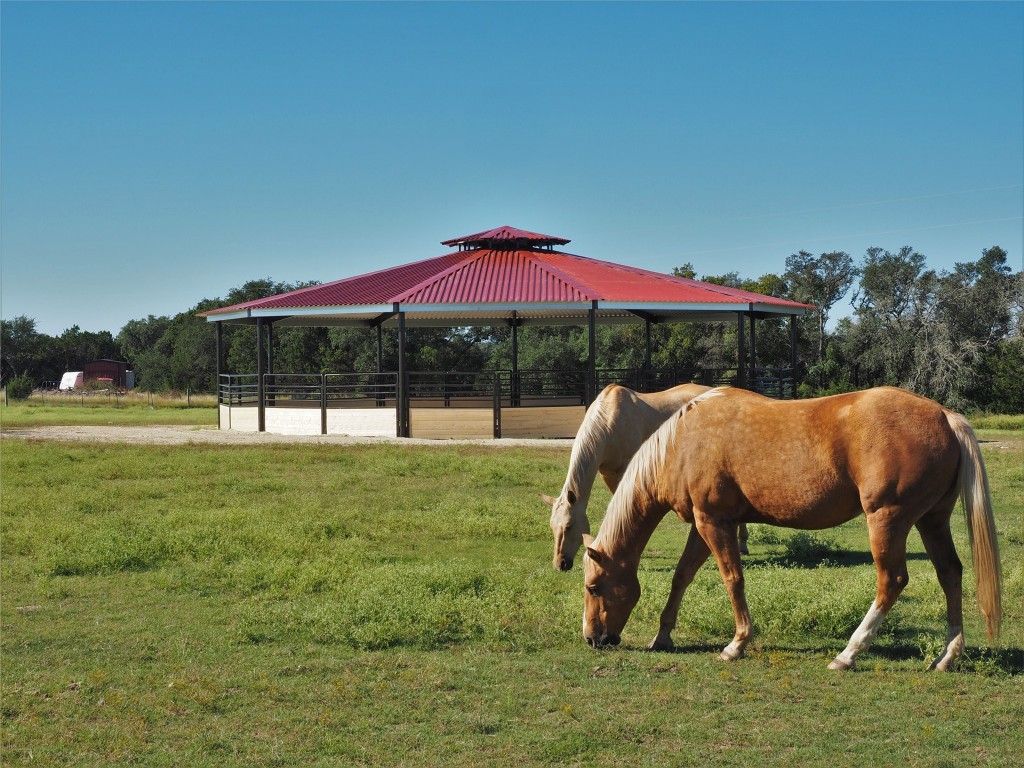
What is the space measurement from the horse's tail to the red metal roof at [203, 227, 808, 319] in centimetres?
1616

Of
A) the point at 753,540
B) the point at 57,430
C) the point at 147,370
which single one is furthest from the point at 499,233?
the point at 147,370

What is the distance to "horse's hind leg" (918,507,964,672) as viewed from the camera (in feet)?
17.7

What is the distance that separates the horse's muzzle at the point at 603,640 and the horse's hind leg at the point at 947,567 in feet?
5.58

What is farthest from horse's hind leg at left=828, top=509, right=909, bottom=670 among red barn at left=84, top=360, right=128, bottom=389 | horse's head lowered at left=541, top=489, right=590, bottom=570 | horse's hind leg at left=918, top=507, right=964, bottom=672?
red barn at left=84, top=360, right=128, bottom=389

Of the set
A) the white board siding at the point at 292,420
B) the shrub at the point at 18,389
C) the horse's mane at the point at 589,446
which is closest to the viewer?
the horse's mane at the point at 589,446

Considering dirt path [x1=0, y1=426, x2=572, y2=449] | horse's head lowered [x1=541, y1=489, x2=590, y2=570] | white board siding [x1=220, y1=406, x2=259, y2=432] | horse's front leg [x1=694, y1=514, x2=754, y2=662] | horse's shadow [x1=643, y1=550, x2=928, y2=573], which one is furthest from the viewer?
white board siding [x1=220, y1=406, x2=259, y2=432]

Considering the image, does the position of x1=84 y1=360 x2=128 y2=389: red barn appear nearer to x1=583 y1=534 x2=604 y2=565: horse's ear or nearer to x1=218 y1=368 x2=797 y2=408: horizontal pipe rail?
x1=218 y1=368 x2=797 y2=408: horizontal pipe rail

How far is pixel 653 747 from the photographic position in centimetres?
441

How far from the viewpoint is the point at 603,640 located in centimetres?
586

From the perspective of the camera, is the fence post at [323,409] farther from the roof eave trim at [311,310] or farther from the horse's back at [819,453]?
the horse's back at [819,453]

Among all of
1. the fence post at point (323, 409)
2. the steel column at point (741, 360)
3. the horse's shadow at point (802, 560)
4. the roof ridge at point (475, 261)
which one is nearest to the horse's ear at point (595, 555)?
the horse's shadow at point (802, 560)

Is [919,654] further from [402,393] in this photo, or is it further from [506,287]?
[506,287]

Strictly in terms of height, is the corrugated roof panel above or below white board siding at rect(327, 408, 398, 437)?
above

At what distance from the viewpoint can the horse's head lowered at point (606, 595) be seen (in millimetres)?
5805
